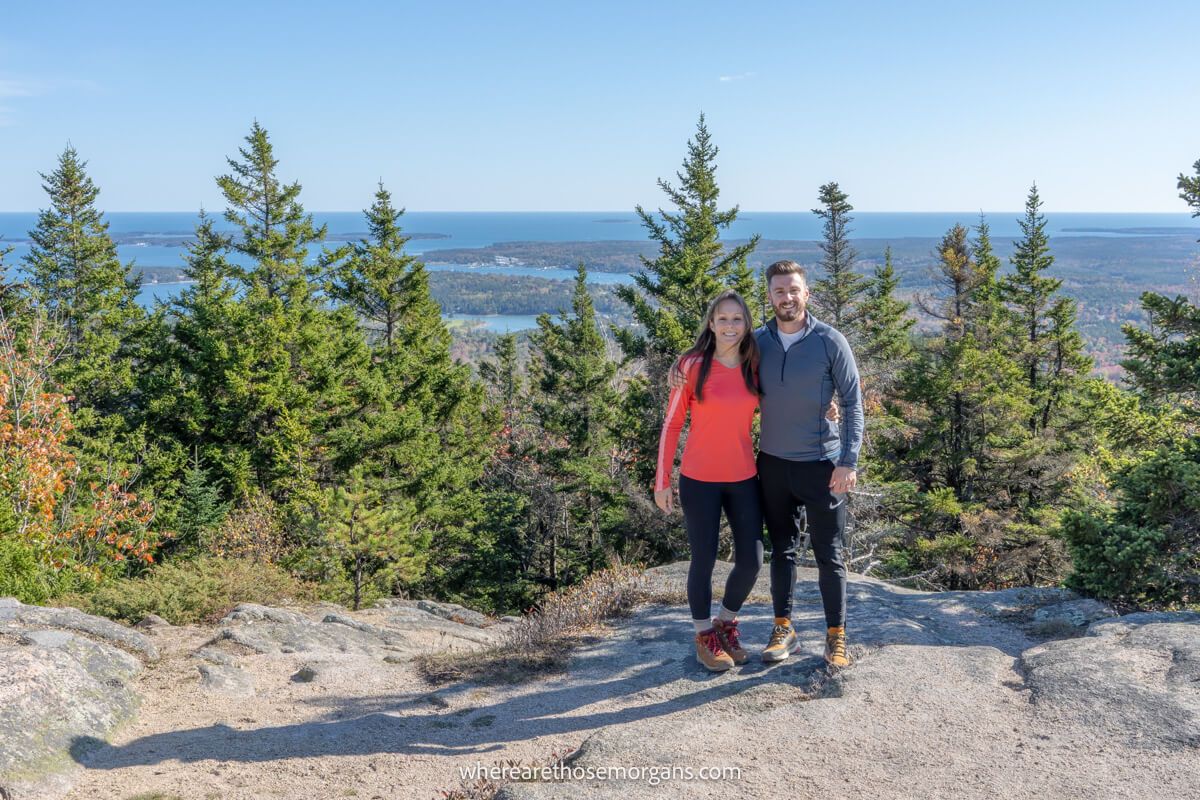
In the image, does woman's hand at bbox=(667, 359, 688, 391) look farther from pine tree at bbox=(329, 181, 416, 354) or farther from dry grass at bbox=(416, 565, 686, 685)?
pine tree at bbox=(329, 181, 416, 354)

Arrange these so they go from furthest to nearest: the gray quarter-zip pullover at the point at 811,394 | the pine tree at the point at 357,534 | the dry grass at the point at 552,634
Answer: the pine tree at the point at 357,534
the dry grass at the point at 552,634
the gray quarter-zip pullover at the point at 811,394

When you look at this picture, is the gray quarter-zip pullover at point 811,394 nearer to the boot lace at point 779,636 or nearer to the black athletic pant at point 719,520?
the black athletic pant at point 719,520

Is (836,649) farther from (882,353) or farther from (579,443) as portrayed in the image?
(579,443)

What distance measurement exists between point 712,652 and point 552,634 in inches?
67.5

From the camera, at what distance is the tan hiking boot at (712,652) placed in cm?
511

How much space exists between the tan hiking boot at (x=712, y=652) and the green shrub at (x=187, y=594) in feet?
16.0

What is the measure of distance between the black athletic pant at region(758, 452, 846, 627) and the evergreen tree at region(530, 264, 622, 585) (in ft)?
62.9

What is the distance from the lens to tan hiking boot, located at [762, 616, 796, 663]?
5137mm

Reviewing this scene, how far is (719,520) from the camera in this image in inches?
182

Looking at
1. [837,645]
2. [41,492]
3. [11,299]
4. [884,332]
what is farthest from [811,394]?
[11,299]

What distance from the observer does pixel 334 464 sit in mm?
23891

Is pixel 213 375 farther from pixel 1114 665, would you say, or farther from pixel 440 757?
pixel 1114 665

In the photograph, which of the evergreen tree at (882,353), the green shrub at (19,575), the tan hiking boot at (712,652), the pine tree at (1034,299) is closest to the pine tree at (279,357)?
the green shrub at (19,575)

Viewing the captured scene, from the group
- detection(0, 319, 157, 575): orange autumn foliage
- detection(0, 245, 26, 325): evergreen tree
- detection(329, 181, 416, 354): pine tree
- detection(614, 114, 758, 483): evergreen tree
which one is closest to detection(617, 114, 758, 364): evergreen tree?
detection(614, 114, 758, 483): evergreen tree
